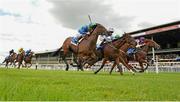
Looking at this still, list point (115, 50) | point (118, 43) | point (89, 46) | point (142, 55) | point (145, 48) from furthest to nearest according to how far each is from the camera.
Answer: point (145, 48) → point (142, 55) → point (89, 46) → point (118, 43) → point (115, 50)

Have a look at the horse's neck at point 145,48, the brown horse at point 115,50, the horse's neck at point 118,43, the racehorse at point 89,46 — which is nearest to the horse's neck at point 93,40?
the racehorse at point 89,46

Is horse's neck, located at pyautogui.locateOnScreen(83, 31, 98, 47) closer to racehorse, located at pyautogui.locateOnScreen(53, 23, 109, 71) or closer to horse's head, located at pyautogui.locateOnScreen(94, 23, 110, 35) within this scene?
racehorse, located at pyautogui.locateOnScreen(53, 23, 109, 71)

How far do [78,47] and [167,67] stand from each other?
12208 mm

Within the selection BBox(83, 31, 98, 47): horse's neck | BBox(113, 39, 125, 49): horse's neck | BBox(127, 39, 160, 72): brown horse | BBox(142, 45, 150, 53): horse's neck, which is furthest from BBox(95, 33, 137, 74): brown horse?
BBox(142, 45, 150, 53): horse's neck

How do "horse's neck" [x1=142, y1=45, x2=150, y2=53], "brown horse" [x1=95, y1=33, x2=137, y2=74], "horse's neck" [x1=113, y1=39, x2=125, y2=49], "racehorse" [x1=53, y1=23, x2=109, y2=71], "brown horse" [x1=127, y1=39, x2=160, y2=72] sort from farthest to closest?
"horse's neck" [x1=142, y1=45, x2=150, y2=53] → "brown horse" [x1=127, y1=39, x2=160, y2=72] → "racehorse" [x1=53, y1=23, x2=109, y2=71] → "horse's neck" [x1=113, y1=39, x2=125, y2=49] → "brown horse" [x1=95, y1=33, x2=137, y2=74]

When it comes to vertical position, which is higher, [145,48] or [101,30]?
[101,30]

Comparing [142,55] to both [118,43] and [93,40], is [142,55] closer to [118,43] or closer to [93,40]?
[118,43]

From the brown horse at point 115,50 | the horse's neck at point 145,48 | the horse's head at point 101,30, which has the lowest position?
the brown horse at point 115,50

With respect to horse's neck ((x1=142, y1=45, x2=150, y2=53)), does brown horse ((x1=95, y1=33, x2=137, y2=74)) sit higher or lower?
lower

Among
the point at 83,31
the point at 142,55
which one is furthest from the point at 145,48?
the point at 83,31

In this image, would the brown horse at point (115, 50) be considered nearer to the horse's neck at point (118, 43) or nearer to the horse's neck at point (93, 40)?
the horse's neck at point (118, 43)

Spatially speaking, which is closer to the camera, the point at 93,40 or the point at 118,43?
the point at 118,43

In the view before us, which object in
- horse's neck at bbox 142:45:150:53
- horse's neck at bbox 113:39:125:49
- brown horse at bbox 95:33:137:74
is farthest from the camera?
horse's neck at bbox 142:45:150:53

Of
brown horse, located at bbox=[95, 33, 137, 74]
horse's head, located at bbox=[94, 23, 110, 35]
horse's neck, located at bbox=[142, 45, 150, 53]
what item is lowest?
brown horse, located at bbox=[95, 33, 137, 74]
